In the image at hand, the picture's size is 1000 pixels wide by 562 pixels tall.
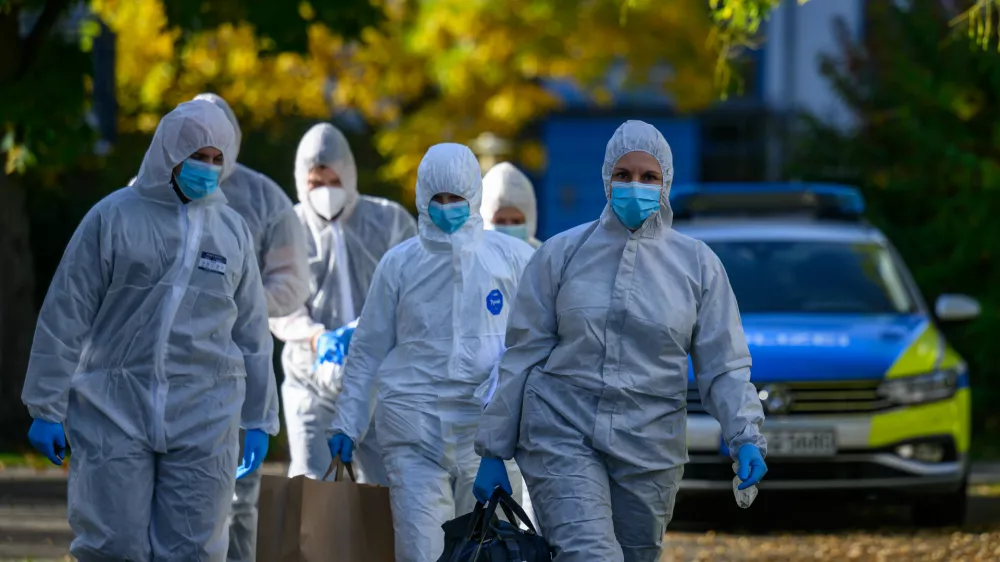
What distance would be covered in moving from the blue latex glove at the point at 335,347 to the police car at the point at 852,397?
269cm

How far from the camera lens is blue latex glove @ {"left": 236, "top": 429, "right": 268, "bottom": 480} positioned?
6293 mm

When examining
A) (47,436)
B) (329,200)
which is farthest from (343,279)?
(47,436)

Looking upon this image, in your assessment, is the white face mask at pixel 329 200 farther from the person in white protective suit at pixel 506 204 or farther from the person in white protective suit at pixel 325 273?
the person in white protective suit at pixel 506 204

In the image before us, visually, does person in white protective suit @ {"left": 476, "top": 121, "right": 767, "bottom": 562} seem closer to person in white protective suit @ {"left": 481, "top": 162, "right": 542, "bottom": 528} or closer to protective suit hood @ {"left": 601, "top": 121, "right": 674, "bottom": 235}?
protective suit hood @ {"left": 601, "top": 121, "right": 674, "bottom": 235}

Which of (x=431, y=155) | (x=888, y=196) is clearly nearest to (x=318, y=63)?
(x=888, y=196)

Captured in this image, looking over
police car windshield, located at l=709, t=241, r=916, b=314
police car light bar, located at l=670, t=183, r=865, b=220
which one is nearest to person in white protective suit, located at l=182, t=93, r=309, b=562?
police car windshield, located at l=709, t=241, r=916, b=314

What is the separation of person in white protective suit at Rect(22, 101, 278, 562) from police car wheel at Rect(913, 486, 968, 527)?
5175 mm

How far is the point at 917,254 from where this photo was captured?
1591cm

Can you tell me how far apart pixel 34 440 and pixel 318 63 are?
1675 centimetres

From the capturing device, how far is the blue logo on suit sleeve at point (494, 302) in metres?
6.41

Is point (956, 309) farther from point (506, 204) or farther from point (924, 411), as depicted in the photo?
point (506, 204)

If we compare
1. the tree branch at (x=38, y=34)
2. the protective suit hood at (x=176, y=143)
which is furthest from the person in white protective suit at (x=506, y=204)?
the tree branch at (x=38, y=34)

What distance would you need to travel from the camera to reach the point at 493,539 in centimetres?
506

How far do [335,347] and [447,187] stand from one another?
1.15 meters
